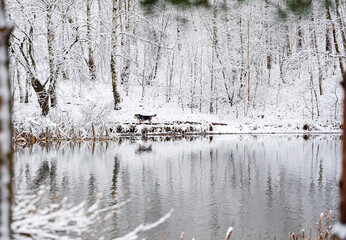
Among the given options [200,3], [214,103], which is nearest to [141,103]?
[214,103]

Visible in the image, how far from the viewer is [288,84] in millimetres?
35875

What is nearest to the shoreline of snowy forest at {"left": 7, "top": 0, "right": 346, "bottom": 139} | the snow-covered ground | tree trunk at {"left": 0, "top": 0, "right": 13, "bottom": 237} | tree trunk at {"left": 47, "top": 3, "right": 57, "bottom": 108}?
the snow-covered ground

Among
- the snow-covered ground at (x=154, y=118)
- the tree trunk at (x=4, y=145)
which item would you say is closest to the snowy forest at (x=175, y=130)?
the tree trunk at (x=4, y=145)

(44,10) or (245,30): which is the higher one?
(245,30)

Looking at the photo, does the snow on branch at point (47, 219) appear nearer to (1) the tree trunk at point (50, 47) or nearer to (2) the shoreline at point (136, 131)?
(2) the shoreline at point (136, 131)

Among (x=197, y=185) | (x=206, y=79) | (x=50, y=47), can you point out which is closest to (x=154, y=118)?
(x=50, y=47)

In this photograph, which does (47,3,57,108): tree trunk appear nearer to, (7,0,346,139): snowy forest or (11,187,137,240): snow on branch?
(7,0,346,139): snowy forest

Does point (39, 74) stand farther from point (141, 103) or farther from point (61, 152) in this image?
point (141, 103)

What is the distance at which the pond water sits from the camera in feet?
19.8

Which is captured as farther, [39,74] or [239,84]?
[239,84]

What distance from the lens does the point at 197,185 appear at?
8.93 metres

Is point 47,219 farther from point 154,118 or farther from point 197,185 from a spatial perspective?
point 154,118

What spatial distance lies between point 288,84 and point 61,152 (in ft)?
89.5

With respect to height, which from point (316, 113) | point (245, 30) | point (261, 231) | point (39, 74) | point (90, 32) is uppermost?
point (245, 30)
